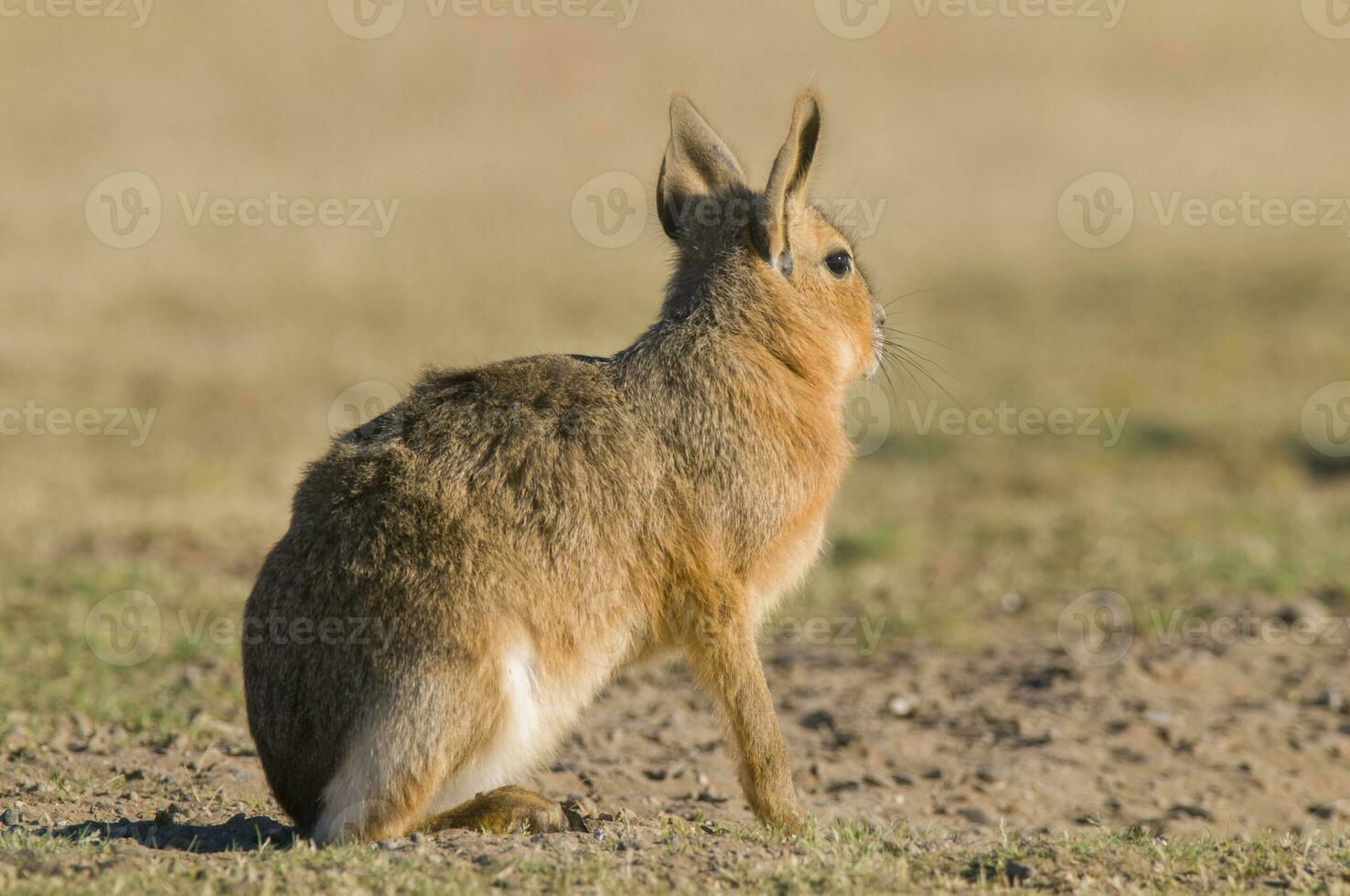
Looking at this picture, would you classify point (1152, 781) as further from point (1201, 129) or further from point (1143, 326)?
point (1201, 129)

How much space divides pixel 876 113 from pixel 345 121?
9.90 metres

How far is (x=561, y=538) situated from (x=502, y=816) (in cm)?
97

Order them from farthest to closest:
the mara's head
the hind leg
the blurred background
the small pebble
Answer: the blurred background
the small pebble
the mara's head
the hind leg

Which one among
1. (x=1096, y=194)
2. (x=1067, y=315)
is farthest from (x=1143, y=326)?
(x=1096, y=194)

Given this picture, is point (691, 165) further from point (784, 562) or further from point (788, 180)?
point (784, 562)

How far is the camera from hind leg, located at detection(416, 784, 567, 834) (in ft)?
16.8

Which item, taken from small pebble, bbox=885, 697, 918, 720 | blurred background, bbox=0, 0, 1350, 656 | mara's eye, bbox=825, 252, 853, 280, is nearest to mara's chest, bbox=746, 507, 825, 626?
mara's eye, bbox=825, 252, 853, 280

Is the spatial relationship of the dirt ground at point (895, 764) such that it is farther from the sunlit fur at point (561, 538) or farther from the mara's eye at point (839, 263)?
the mara's eye at point (839, 263)

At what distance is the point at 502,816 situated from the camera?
5.15 m

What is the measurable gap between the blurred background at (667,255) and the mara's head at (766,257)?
38.5 inches

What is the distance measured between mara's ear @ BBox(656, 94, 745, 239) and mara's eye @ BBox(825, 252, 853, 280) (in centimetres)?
48

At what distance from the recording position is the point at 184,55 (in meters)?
29.3

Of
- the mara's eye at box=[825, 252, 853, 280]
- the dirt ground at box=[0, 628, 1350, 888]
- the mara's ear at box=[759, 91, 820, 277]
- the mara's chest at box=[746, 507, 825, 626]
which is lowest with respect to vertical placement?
the dirt ground at box=[0, 628, 1350, 888]

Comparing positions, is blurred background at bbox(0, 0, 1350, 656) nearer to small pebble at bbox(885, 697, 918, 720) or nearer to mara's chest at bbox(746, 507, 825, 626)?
small pebble at bbox(885, 697, 918, 720)
